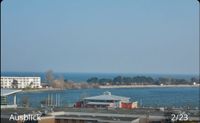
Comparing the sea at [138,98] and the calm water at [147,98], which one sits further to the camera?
the calm water at [147,98]

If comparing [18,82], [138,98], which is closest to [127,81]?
[18,82]

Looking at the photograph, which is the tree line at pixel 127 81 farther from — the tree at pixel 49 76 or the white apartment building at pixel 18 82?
the white apartment building at pixel 18 82

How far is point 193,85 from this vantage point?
37.0 meters

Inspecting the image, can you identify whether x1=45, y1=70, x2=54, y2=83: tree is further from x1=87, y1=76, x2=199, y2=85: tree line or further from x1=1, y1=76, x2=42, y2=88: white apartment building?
x1=87, y1=76, x2=199, y2=85: tree line

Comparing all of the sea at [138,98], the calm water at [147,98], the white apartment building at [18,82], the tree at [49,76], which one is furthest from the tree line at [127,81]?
the white apartment building at [18,82]

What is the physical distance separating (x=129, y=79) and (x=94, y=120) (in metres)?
29.0

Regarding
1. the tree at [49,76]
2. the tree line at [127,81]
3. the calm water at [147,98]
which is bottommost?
the calm water at [147,98]

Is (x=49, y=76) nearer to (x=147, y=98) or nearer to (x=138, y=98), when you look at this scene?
(x=138, y=98)

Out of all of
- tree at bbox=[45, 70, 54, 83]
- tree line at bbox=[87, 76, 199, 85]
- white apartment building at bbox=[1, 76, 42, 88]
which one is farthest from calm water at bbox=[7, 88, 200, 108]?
tree line at bbox=[87, 76, 199, 85]

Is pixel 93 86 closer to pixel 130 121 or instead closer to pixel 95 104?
pixel 95 104

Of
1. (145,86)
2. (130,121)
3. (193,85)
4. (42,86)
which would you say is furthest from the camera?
(193,85)

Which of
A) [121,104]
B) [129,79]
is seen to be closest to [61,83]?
[129,79]

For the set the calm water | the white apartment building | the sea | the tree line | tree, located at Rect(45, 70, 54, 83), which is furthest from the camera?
the tree line

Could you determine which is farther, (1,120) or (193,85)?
(193,85)
